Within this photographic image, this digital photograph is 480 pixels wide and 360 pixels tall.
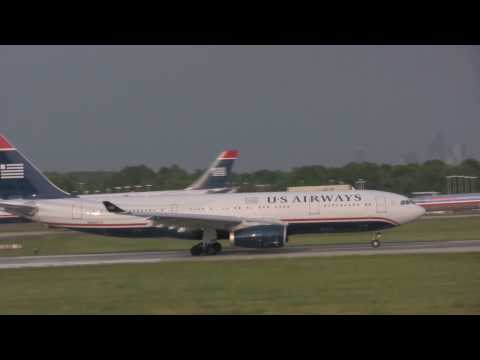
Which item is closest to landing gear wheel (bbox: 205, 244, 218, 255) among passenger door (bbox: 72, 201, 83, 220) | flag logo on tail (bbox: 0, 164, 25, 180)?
passenger door (bbox: 72, 201, 83, 220)

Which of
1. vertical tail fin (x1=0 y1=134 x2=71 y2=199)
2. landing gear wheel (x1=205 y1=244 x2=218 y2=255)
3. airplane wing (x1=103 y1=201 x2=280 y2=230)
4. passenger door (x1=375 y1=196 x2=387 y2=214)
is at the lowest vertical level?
landing gear wheel (x1=205 y1=244 x2=218 y2=255)

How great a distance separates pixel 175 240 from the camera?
39781 millimetres

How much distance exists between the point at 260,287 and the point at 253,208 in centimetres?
1180

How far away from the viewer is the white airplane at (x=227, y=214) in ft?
93.3

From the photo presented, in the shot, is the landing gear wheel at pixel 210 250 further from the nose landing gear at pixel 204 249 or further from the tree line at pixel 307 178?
the tree line at pixel 307 178

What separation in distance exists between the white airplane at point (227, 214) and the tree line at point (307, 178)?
36.2 m

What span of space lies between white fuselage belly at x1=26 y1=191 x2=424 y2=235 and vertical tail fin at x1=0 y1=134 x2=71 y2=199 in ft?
2.98

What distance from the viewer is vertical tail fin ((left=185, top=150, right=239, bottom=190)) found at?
57.5 m

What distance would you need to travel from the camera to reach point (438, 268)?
803 inches

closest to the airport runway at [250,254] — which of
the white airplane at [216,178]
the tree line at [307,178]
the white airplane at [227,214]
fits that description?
the white airplane at [227,214]

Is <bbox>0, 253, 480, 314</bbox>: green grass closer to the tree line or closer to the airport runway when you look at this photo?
the airport runway

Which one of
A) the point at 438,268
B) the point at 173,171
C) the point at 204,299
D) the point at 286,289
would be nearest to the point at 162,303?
the point at 204,299

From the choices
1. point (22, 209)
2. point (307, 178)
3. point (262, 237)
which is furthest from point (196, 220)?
point (307, 178)

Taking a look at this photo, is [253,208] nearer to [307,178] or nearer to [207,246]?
[207,246]
